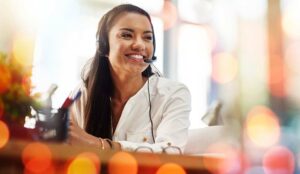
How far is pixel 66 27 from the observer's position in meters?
1.64

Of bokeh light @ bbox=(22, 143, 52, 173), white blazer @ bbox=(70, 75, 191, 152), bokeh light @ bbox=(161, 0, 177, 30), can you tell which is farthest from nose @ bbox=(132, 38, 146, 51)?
bokeh light @ bbox=(22, 143, 52, 173)

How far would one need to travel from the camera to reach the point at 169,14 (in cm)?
203

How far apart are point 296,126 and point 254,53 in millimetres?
424

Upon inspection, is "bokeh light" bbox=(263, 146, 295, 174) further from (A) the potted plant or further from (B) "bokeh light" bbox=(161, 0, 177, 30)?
(A) the potted plant

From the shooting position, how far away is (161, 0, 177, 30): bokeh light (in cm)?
197

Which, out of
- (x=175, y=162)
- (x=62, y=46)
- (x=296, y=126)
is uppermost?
(x=62, y=46)

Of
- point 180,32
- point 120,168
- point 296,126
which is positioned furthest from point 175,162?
point 296,126

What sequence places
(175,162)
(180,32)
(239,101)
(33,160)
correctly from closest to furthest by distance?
(33,160) → (175,162) → (180,32) → (239,101)

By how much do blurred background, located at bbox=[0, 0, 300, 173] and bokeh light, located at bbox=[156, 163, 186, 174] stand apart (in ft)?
2.86

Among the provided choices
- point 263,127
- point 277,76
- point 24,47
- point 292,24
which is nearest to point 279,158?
point 263,127

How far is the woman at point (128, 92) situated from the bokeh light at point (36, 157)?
A: 2.53ft

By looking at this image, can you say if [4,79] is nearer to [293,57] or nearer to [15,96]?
[15,96]

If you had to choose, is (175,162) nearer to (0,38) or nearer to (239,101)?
(0,38)

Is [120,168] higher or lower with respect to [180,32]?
lower
